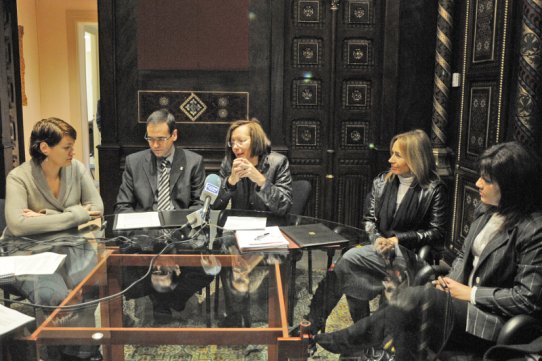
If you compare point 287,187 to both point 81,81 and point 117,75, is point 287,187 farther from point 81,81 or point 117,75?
point 81,81

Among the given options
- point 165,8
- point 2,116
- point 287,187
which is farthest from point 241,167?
point 2,116

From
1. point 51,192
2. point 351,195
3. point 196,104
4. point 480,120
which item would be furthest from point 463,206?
point 51,192

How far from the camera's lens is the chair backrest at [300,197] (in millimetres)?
3461

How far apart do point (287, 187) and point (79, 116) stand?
203 inches

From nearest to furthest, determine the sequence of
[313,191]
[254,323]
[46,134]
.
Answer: [254,323]
[46,134]
[313,191]

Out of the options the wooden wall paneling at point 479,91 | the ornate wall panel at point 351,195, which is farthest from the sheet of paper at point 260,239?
the ornate wall panel at point 351,195

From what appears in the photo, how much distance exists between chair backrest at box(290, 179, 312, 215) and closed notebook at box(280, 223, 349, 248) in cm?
62

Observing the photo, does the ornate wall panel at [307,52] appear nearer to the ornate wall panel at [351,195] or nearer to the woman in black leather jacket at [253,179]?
the ornate wall panel at [351,195]

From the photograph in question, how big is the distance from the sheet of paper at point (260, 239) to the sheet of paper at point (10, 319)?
0.97m

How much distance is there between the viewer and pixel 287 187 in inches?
127

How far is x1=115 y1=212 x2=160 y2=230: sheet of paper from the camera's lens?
277cm

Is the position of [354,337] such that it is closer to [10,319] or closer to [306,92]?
[10,319]

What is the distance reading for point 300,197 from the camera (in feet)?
11.4

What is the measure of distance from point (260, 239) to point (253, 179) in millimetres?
588
